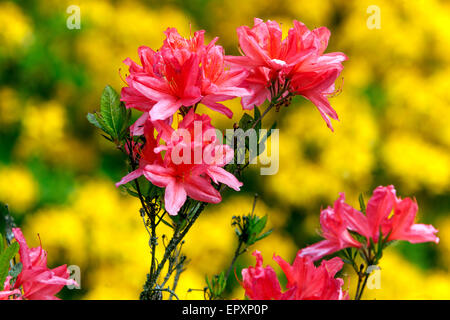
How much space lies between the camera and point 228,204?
1870mm

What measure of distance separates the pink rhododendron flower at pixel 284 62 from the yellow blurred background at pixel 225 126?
110 centimetres

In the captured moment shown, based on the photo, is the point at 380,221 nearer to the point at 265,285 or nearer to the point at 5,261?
the point at 265,285

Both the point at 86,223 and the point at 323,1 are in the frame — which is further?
the point at 323,1

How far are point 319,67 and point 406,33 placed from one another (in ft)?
5.18

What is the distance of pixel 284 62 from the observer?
1.63ft

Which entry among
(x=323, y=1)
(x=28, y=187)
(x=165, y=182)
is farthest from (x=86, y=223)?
(x=165, y=182)

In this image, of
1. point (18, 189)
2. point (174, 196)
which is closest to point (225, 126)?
point (18, 189)

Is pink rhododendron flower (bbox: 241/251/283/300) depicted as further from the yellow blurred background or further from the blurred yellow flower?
the blurred yellow flower

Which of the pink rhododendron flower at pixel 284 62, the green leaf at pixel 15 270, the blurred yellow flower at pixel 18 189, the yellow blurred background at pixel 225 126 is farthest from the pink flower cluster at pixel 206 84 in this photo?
the blurred yellow flower at pixel 18 189

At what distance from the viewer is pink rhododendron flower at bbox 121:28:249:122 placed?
1.55ft

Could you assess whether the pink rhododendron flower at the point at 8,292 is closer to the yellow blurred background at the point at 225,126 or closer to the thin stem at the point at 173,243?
the thin stem at the point at 173,243

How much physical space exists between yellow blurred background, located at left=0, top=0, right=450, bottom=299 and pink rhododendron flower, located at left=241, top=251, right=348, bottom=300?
1136 mm

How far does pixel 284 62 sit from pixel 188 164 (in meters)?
0.12

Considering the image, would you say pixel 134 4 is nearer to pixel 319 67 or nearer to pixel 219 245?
pixel 219 245
